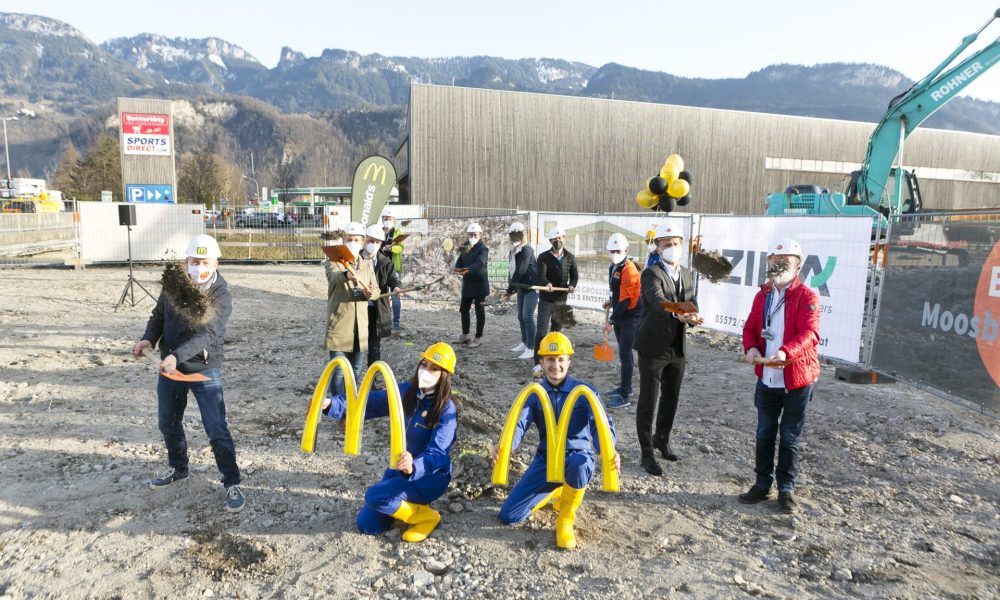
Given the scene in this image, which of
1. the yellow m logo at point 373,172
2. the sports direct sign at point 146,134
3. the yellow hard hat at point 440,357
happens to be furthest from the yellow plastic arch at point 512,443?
the sports direct sign at point 146,134

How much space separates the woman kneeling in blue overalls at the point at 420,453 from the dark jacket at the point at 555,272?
4.24 metres

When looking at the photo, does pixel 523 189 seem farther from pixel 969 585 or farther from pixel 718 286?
pixel 969 585

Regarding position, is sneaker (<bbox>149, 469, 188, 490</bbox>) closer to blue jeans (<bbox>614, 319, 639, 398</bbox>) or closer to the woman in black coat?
blue jeans (<bbox>614, 319, 639, 398</bbox>)

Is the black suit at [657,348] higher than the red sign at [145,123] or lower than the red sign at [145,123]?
lower

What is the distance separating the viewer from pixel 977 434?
5.66 metres

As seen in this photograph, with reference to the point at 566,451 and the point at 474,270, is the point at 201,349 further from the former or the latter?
the point at 474,270

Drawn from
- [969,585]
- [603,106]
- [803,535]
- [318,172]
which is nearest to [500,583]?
[803,535]

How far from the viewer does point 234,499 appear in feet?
13.2

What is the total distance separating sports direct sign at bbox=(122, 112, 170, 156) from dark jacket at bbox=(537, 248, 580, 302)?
23.6m

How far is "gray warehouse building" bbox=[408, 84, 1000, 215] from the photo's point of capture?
31969mm

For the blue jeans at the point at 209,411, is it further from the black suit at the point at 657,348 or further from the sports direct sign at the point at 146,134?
the sports direct sign at the point at 146,134

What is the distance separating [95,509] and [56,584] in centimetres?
87

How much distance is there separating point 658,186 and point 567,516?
905 cm

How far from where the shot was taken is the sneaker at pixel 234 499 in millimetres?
4000
